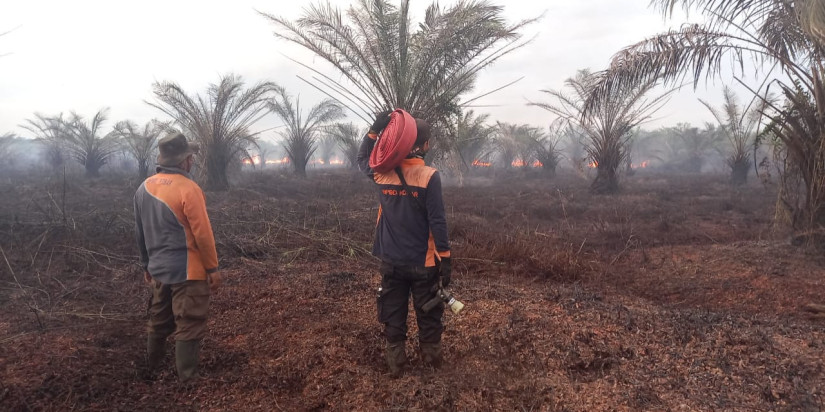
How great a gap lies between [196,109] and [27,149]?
5835 cm

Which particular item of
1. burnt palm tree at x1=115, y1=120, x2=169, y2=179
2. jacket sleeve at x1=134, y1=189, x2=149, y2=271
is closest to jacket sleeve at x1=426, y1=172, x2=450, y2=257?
jacket sleeve at x1=134, y1=189, x2=149, y2=271

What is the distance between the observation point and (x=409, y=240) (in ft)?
8.80

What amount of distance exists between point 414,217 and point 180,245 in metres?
1.41

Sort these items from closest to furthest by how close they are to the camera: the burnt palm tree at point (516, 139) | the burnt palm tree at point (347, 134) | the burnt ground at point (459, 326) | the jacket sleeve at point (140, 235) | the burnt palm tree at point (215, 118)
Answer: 1. the burnt ground at point (459, 326)
2. the jacket sleeve at point (140, 235)
3. the burnt palm tree at point (215, 118)
4. the burnt palm tree at point (347, 134)
5. the burnt palm tree at point (516, 139)

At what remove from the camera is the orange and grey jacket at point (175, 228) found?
103 inches

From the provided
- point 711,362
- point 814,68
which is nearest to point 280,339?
point 711,362

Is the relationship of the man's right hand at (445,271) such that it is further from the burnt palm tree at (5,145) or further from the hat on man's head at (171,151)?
the burnt palm tree at (5,145)

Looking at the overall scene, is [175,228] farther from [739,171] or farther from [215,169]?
[739,171]

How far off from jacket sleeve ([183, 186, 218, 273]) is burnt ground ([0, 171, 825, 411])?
2.67 ft

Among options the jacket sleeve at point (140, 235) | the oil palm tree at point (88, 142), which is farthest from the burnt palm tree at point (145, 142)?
the jacket sleeve at point (140, 235)

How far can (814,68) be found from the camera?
213 inches

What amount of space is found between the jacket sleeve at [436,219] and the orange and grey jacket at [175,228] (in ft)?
4.27

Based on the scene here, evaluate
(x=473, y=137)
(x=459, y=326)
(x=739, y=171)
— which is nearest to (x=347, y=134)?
(x=473, y=137)

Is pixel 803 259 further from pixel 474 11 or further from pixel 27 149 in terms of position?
pixel 27 149
